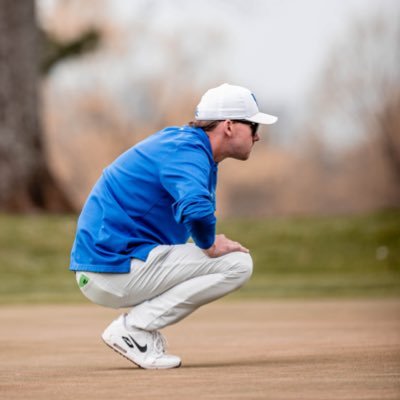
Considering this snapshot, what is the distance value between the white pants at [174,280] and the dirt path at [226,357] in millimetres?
328

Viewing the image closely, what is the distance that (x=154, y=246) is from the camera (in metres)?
6.60

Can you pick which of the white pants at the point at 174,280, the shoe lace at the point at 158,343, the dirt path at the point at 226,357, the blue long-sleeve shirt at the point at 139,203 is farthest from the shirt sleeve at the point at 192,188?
the dirt path at the point at 226,357

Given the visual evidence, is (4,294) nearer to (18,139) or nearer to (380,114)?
(18,139)

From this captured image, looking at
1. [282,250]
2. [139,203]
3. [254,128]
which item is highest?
[254,128]

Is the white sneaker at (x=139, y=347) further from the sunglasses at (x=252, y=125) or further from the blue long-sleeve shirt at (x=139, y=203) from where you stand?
the sunglasses at (x=252, y=125)

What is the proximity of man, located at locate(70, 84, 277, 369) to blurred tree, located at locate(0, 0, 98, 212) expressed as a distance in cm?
1564

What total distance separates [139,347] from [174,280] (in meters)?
0.42

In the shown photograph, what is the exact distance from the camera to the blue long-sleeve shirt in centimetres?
638

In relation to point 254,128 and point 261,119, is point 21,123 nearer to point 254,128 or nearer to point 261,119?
point 254,128

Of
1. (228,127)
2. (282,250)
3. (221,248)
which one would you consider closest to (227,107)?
(228,127)

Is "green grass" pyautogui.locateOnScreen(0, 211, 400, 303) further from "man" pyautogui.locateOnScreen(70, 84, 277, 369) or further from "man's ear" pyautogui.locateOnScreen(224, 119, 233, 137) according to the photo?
"man's ear" pyautogui.locateOnScreen(224, 119, 233, 137)

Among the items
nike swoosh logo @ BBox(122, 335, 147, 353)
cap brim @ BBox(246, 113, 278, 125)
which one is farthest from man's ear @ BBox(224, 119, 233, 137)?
nike swoosh logo @ BBox(122, 335, 147, 353)

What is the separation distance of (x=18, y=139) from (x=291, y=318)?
1287 centimetres

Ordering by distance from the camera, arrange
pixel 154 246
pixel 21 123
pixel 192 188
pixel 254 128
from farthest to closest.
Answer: pixel 21 123 < pixel 254 128 < pixel 154 246 < pixel 192 188
